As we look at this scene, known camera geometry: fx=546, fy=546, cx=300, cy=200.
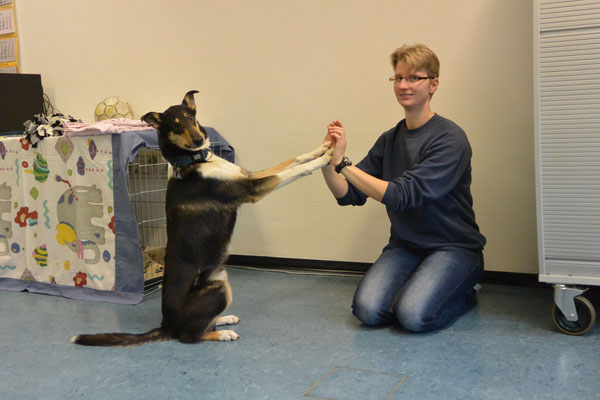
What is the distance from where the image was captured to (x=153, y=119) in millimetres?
2059

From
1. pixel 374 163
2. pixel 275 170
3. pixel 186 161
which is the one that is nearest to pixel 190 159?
pixel 186 161

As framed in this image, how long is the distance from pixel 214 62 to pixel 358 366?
2.14 metres

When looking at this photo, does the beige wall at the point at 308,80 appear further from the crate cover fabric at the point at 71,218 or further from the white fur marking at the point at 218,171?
the white fur marking at the point at 218,171

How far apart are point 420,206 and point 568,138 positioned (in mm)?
592

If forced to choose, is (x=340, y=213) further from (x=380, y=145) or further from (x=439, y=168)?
(x=439, y=168)

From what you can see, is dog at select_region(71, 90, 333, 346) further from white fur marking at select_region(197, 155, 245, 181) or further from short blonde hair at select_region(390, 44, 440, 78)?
short blonde hair at select_region(390, 44, 440, 78)

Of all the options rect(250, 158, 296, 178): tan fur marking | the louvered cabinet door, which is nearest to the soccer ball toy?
rect(250, 158, 296, 178): tan fur marking

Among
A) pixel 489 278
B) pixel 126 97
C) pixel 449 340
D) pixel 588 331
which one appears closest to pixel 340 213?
pixel 489 278

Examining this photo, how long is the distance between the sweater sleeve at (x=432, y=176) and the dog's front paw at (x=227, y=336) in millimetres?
761

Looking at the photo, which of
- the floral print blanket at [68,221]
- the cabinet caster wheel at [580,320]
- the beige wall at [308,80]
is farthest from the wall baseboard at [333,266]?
the floral print blanket at [68,221]

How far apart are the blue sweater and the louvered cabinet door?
0.32 meters

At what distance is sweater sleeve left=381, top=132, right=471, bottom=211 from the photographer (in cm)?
204

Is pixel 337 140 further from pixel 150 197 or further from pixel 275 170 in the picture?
pixel 150 197

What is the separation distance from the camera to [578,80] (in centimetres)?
185
